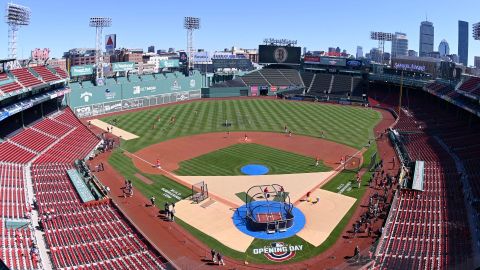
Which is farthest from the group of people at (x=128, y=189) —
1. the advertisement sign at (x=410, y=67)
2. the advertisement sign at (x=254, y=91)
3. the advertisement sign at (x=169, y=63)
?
the advertisement sign at (x=410, y=67)

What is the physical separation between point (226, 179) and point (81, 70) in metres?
50.7

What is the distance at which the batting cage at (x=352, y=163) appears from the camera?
50.8m

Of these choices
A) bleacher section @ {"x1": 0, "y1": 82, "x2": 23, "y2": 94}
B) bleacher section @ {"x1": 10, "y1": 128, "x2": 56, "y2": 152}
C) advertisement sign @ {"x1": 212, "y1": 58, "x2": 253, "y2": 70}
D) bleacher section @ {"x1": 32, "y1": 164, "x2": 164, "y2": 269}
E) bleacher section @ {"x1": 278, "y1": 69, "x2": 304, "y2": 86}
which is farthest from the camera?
advertisement sign @ {"x1": 212, "y1": 58, "x2": 253, "y2": 70}

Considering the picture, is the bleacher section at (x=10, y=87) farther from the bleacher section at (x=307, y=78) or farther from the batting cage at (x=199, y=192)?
the bleacher section at (x=307, y=78)

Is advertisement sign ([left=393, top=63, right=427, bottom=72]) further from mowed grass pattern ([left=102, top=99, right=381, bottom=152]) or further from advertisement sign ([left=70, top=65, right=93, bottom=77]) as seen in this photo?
advertisement sign ([left=70, top=65, right=93, bottom=77])

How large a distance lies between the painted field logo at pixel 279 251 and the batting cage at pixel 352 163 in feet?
68.7

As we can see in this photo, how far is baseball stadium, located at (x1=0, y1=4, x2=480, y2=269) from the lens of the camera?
29697 millimetres

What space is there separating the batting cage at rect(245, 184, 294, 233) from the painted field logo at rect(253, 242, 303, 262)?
2396 mm

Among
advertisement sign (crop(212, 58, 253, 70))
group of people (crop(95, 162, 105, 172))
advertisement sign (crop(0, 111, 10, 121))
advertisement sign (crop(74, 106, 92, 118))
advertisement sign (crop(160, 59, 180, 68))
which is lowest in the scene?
group of people (crop(95, 162, 105, 172))

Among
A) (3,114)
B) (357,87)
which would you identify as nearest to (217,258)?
(3,114)

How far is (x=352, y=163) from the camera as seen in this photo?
52.7 metres

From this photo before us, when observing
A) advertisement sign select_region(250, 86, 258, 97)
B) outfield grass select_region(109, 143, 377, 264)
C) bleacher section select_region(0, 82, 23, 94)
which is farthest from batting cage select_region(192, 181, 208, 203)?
advertisement sign select_region(250, 86, 258, 97)

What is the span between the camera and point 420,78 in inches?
3912

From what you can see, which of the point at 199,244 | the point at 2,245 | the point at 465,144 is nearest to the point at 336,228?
the point at 199,244
